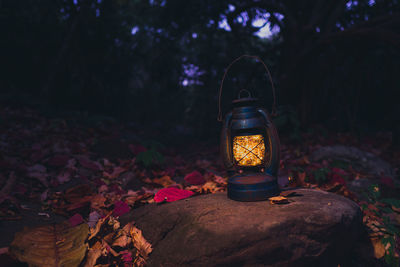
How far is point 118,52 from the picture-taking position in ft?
31.3

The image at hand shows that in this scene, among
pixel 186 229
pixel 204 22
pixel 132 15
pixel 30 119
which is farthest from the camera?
pixel 132 15

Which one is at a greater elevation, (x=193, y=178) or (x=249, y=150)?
(x=249, y=150)

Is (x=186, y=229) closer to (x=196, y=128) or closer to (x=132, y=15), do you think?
(x=196, y=128)

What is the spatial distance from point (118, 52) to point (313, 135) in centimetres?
706

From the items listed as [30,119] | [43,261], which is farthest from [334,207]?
[30,119]

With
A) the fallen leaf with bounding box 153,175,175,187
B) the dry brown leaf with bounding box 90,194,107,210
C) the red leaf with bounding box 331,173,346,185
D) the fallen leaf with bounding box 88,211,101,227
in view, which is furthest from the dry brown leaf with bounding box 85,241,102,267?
the red leaf with bounding box 331,173,346,185

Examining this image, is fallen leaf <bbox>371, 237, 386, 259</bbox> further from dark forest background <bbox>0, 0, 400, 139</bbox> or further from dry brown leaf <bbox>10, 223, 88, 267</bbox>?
dark forest background <bbox>0, 0, 400, 139</bbox>

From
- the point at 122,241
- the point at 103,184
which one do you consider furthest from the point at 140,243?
the point at 103,184

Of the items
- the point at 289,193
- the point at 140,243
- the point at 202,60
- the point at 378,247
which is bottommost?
the point at 378,247

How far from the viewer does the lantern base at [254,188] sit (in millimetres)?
2041

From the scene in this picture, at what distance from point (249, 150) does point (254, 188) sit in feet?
1.12

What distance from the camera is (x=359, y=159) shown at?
4297 millimetres

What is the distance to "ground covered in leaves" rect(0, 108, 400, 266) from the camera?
1.87 m

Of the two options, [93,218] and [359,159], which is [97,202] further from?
[359,159]
